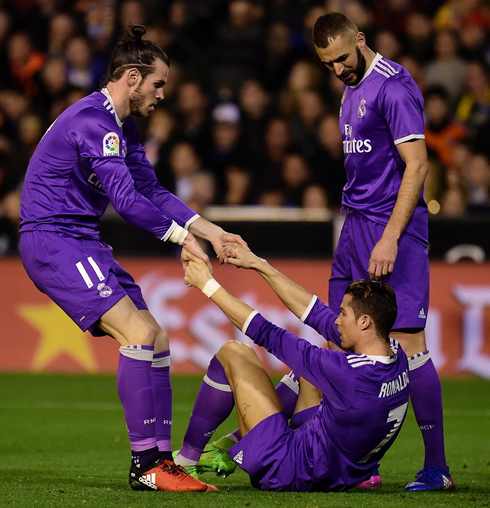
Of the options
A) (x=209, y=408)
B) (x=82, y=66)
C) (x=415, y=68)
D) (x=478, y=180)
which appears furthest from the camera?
(x=82, y=66)

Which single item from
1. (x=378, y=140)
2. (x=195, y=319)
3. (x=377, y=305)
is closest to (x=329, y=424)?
(x=377, y=305)

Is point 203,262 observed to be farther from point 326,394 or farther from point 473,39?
point 473,39

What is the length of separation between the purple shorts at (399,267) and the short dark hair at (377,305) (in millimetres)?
632

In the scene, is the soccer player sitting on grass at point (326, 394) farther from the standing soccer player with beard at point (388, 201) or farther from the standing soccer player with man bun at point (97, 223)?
the standing soccer player with beard at point (388, 201)

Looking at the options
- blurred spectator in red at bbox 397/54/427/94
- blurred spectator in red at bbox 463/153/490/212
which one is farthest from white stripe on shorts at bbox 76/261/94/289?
blurred spectator in red at bbox 397/54/427/94

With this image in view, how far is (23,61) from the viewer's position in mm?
12086

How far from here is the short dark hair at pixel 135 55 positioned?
4664 mm

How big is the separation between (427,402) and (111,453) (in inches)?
79.2

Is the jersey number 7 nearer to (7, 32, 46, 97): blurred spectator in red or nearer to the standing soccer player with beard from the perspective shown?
the standing soccer player with beard

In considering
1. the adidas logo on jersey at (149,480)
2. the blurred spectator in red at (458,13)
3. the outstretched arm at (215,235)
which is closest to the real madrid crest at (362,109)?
the outstretched arm at (215,235)

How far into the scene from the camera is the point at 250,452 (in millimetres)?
4355

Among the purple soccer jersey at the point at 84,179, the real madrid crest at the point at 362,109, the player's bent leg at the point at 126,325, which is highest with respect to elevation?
the real madrid crest at the point at 362,109

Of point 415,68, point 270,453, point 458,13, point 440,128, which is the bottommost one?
point 270,453

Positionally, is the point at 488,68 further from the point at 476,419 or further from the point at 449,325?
the point at 476,419
